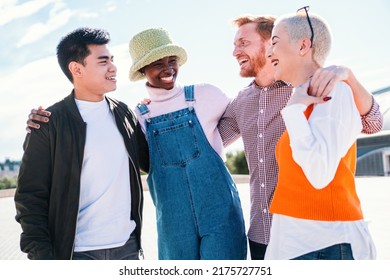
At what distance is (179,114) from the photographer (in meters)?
2.68

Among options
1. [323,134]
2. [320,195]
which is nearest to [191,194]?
[320,195]

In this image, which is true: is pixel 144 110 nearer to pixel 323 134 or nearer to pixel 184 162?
pixel 184 162

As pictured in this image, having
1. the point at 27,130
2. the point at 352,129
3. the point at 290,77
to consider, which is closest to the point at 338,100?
the point at 352,129

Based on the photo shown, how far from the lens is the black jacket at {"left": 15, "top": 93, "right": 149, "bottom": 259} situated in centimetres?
232

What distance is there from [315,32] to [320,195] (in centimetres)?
55

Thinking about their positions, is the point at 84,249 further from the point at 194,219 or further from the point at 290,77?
the point at 290,77

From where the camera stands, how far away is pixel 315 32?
1.79 metres

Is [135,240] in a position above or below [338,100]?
below

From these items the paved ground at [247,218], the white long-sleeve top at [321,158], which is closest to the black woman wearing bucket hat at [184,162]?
the white long-sleeve top at [321,158]

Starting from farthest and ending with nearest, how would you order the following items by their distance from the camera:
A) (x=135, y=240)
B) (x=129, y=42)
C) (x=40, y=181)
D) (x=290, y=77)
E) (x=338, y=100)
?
(x=129, y=42), (x=135, y=240), (x=40, y=181), (x=290, y=77), (x=338, y=100)

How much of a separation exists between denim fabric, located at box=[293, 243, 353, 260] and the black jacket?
113 centimetres

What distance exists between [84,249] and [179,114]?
801mm

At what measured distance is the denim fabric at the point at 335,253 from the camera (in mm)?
1725
